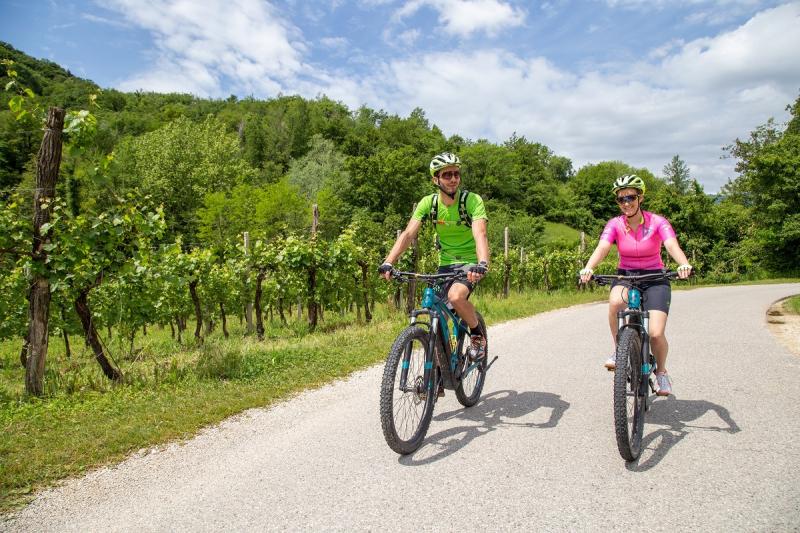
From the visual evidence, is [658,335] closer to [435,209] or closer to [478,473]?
[478,473]

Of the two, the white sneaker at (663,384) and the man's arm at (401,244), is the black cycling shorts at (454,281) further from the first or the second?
the white sneaker at (663,384)

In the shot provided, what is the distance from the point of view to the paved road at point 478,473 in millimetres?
2781

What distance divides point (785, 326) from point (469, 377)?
8195 mm

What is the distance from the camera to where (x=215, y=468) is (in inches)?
139

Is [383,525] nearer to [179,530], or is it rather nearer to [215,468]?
[179,530]

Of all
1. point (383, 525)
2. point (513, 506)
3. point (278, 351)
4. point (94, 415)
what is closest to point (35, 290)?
point (94, 415)

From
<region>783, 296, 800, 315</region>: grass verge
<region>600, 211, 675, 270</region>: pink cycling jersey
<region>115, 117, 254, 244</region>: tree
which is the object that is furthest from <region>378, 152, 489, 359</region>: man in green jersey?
<region>115, 117, 254, 244</region>: tree

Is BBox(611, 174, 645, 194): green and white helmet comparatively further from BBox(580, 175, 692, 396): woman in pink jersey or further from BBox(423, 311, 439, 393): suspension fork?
BBox(423, 311, 439, 393): suspension fork

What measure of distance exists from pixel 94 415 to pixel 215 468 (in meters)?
1.91

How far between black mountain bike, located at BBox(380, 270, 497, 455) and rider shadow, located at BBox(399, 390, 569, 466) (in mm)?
137

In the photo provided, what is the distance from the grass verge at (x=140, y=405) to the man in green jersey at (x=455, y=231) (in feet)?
6.04

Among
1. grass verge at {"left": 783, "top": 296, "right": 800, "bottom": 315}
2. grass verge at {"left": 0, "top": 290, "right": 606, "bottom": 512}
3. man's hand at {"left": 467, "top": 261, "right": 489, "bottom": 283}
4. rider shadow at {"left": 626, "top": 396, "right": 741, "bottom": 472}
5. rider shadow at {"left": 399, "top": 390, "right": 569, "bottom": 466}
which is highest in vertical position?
man's hand at {"left": 467, "top": 261, "right": 489, "bottom": 283}

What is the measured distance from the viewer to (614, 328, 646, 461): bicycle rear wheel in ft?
10.8

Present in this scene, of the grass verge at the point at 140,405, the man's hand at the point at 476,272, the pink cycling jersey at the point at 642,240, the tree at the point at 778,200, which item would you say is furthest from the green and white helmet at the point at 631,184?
the tree at the point at 778,200
